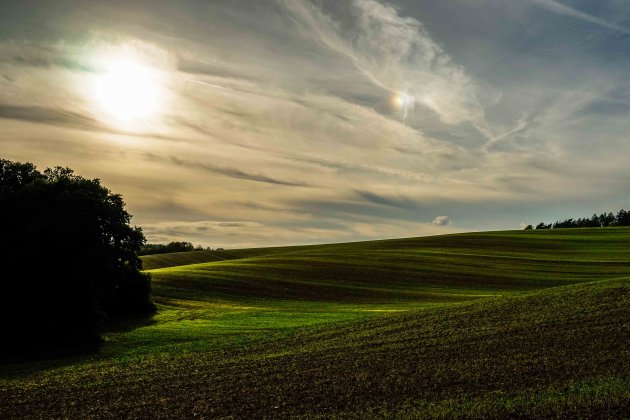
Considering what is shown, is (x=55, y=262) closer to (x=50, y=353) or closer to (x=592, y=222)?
(x=50, y=353)

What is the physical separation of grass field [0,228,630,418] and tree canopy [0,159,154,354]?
381 cm

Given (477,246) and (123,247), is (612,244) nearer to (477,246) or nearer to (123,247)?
(477,246)

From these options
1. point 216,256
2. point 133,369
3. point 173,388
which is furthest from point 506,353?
point 216,256

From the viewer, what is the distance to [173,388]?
73.7ft

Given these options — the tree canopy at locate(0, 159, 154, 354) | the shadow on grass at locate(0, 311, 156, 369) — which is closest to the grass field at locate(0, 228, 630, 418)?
the shadow on grass at locate(0, 311, 156, 369)

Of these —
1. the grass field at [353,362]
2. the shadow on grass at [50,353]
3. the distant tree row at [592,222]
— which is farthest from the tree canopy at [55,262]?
the distant tree row at [592,222]

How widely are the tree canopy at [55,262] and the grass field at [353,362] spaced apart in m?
3.81

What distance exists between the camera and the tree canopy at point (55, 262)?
1500 inches

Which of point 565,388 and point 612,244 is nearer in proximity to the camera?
point 565,388

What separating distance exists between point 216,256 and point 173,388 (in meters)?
95.9

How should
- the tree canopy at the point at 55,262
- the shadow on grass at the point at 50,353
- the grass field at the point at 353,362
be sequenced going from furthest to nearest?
the tree canopy at the point at 55,262
the shadow on grass at the point at 50,353
the grass field at the point at 353,362

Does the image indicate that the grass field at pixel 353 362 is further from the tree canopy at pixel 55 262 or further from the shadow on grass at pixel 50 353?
the tree canopy at pixel 55 262

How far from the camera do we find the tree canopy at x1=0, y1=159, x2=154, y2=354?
125 ft

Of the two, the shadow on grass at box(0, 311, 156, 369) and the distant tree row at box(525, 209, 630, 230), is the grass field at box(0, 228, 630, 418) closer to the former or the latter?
the shadow on grass at box(0, 311, 156, 369)
